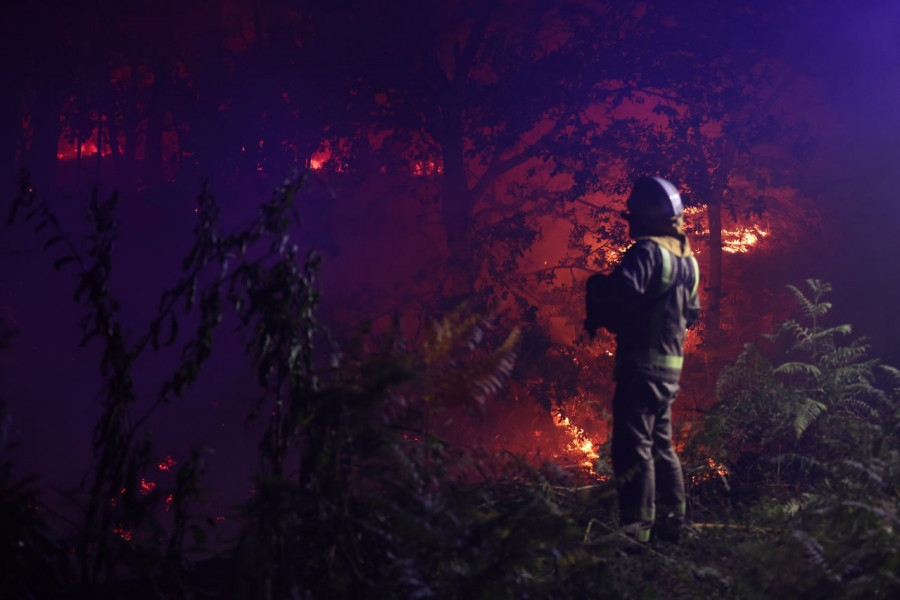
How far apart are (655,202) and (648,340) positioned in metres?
0.86

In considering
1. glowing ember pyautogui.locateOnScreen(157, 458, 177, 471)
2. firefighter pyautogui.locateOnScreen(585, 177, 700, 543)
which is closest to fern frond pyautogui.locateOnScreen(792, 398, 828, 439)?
firefighter pyautogui.locateOnScreen(585, 177, 700, 543)

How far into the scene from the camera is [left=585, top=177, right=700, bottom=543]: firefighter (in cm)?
425

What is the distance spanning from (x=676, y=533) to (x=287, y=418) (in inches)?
104

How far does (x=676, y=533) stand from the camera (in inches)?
171

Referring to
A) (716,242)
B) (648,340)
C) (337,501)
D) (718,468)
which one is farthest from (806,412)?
(716,242)

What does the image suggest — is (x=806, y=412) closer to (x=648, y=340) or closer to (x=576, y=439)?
(x=648, y=340)

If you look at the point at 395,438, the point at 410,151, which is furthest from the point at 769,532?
the point at 410,151

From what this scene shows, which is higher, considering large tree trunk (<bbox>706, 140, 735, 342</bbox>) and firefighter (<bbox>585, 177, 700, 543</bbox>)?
large tree trunk (<bbox>706, 140, 735, 342</bbox>)

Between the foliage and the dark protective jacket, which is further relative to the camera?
the dark protective jacket

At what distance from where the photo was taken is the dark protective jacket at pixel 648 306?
4277 mm

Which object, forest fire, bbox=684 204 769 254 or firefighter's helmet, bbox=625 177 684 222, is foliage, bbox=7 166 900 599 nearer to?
firefighter's helmet, bbox=625 177 684 222

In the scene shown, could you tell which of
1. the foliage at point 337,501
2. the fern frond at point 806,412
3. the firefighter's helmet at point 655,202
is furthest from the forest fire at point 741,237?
the foliage at point 337,501

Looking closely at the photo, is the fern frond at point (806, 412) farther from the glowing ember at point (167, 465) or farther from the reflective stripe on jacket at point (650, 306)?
the glowing ember at point (167, 465)

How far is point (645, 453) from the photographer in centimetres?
429
